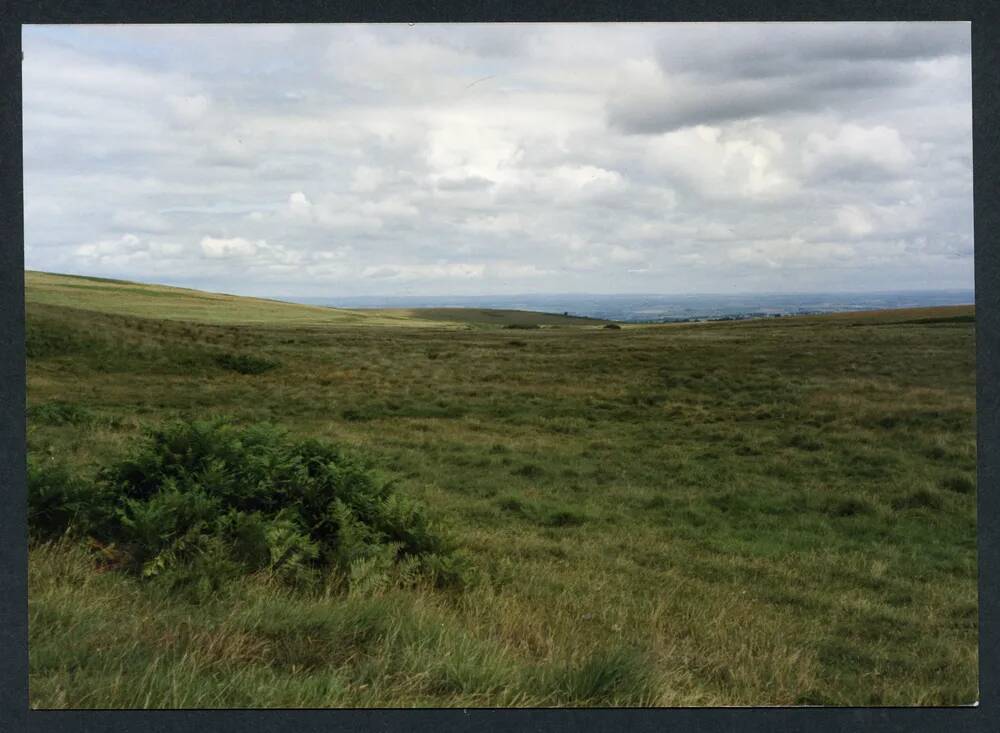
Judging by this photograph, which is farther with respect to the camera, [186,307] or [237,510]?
[186,307]

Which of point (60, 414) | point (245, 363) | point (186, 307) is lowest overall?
point (60, 414)

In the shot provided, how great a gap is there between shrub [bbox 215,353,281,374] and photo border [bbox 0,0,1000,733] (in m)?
4.70

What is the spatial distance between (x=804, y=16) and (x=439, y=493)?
15.6ft

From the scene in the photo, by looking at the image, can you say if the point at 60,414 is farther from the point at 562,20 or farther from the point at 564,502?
the point at 562,20

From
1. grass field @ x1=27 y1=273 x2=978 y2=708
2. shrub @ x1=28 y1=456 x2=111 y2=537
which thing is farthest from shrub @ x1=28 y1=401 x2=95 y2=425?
shrub @ x1=28 y1=456 x2=111 y2=537

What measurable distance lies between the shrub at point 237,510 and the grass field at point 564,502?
0.19m

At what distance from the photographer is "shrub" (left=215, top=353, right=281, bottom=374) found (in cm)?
845

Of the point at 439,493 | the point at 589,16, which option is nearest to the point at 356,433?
the point at 439,493

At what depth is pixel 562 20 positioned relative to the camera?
3.67 meters

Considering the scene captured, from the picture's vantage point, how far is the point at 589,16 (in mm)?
3652

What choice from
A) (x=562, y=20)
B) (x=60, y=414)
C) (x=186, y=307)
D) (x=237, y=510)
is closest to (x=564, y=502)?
(x=237, y=510)

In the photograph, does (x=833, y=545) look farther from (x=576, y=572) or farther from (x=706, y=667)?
(x=706, y=667)

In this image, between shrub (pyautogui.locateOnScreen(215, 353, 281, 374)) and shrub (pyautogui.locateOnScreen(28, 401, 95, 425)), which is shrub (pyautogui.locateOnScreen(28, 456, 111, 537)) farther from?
shrub (pyautogui.locateOnScreen(215, 353, 281, 374))

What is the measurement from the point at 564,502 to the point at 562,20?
442 centimetres
